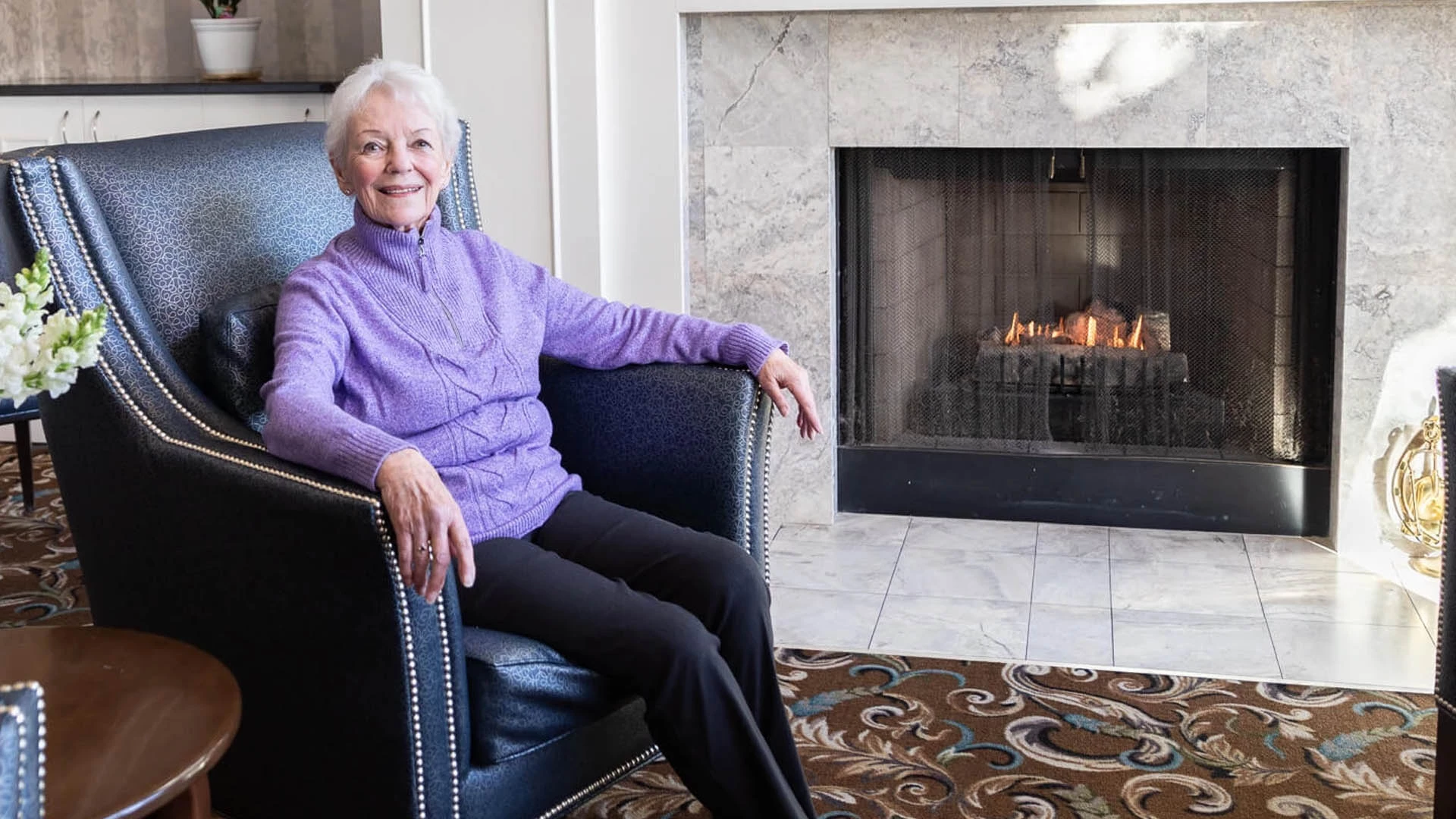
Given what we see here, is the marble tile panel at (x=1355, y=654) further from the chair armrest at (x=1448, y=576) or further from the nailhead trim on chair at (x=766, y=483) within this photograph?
the nailhead trim on chair at (x=766, y=483)

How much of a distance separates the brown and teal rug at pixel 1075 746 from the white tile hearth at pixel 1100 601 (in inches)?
3.9

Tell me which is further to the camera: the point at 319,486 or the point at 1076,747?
the point at 1076,747

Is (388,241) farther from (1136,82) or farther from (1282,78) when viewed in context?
(1282,78)

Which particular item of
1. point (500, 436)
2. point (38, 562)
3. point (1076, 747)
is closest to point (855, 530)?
point (1076, 747)

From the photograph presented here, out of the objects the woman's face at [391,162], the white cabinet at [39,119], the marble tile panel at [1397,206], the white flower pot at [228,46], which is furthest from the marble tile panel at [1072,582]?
the white cabinet at [39,119]

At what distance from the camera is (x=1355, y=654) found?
277 cm

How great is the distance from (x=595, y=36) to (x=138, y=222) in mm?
1593

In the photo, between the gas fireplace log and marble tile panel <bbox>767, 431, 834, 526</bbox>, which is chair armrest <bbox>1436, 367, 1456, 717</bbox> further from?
marble tile panel <bbox>767, 431, 834, 526</bbox>

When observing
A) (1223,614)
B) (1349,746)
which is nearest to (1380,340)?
(1223,614)

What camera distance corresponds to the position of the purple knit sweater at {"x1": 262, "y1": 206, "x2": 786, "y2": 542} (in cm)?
194

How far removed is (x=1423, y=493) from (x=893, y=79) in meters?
1.44

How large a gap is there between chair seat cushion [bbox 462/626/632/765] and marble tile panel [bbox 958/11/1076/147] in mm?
2016

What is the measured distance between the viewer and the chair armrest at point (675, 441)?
2.13m

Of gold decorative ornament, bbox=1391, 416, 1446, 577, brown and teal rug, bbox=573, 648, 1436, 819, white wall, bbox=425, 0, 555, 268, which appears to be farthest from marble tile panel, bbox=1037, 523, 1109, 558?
white wall, bbox=425, 0, 555, 268
